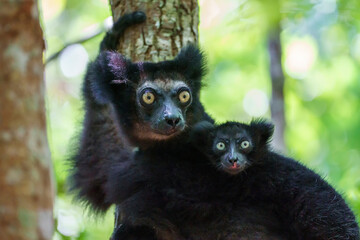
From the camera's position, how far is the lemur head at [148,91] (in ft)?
15.1

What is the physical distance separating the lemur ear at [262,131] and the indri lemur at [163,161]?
0.51 m

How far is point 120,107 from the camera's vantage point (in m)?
4.79

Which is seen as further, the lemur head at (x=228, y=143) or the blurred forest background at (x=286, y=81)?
the blurred forest background at (x=286, y=81)

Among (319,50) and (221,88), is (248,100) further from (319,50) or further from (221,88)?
(319,50)

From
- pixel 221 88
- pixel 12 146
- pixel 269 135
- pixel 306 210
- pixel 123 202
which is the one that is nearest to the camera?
pixel 12 146

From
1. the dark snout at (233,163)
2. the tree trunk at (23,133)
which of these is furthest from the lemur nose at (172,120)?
the tree trunk at (23,133)

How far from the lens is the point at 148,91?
4613 millimetres

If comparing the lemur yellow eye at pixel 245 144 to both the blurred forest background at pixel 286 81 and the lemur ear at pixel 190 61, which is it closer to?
the lemur ear at pixel 190 61

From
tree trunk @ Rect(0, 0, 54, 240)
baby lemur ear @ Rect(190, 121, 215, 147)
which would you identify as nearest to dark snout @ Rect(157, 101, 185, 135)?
baby lemur ear @ Rect(190, 121, 215, 147)

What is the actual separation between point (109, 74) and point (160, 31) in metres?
0.73

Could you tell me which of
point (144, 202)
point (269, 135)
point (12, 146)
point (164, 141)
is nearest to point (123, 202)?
point (144, 202)

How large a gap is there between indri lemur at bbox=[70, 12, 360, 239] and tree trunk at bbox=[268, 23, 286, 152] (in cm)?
308

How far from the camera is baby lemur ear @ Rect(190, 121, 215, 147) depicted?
4540 millimetres

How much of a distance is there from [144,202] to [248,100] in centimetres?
1077
